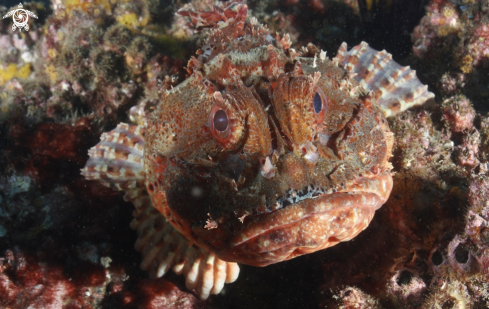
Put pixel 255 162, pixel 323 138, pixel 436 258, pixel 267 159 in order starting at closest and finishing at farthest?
pixel 267 159 < pixel 255 162 < pixel 323 138 < pixel 436 258

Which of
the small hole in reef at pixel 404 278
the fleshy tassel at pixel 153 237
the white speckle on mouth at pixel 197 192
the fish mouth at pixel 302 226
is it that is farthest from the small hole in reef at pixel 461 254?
the white speckle on mouth at pixel 197 192

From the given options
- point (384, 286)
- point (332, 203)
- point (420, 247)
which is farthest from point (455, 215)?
point (332, 203)

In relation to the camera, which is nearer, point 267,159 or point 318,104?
point 267,159

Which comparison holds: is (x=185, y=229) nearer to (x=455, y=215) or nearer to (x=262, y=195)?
(x=262, y=195)

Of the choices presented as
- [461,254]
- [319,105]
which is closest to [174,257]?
[319,105]

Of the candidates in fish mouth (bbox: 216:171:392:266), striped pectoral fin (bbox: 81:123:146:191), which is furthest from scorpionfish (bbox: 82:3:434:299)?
striped pectoral fin (bbox: 81:123:146:191)

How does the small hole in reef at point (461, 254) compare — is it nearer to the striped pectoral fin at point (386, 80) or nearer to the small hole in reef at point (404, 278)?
the small hole in reef at point (404, 278)

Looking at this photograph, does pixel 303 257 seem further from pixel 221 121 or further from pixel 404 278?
pixel 221 121
